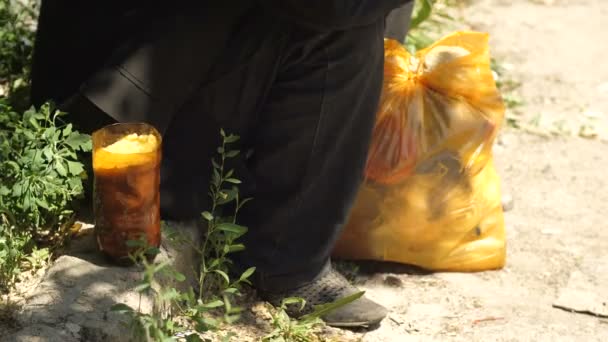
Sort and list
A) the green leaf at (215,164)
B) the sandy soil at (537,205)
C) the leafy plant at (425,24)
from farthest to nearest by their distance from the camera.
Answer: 1. the leafy plant at (425,24)
2. the sandy soil at (537,205)
3. the green leaf at (215,164)

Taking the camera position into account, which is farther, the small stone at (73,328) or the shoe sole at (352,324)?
the shoe sole at (352,324)

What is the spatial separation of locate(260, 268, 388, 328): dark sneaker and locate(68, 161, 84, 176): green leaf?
64cm

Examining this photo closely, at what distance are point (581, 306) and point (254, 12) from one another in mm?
1396

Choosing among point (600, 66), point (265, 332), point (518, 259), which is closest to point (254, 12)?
point (265, 332)

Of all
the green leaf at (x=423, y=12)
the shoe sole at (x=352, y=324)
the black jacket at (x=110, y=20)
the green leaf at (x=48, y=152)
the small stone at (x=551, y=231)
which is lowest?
the small stone at (x=551, y=231)

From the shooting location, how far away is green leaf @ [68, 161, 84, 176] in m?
2.43

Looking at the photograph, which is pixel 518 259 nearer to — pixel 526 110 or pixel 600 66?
pixel 526 110

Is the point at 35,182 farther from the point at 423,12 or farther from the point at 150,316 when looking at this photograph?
the point at 423,12

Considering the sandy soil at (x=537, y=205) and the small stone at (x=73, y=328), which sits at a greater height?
the small stone at (x=73, y=328)

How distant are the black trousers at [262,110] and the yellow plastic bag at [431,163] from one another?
0.40m

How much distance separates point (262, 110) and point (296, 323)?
0.58m

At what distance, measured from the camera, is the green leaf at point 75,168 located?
7.96 ft

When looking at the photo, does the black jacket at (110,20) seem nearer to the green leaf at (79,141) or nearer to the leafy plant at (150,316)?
the green leaf at (79,141)

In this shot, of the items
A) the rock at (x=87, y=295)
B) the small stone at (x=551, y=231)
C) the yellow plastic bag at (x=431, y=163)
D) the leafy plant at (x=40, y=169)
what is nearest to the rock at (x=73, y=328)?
the rock at (x=87, y=295)
